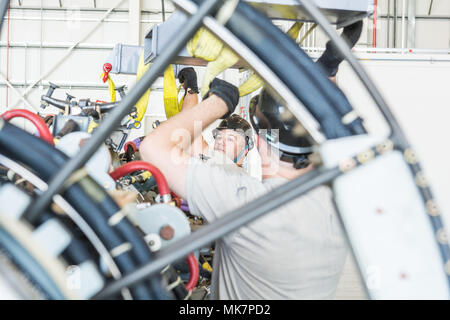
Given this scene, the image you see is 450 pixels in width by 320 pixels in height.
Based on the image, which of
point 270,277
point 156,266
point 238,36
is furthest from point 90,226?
point 270,277

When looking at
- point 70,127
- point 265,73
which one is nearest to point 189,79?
point 70,127

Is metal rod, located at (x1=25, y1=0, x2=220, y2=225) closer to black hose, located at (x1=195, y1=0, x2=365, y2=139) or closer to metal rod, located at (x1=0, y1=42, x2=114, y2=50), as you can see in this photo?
black hose, located at (x1=195, y1=0, x2=365, y2=139)

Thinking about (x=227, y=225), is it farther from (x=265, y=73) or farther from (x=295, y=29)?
(x=295, y=29)

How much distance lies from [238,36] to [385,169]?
26cm

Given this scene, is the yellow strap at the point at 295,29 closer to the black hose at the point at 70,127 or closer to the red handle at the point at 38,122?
the red handle at the point at 38,122

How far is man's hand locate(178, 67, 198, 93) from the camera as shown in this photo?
1419mm

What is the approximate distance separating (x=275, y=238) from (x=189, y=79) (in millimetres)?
771

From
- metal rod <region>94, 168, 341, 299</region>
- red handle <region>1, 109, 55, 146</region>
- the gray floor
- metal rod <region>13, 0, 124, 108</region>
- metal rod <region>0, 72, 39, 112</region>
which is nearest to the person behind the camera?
metal rod <region>94, 168, 341, 299</region>

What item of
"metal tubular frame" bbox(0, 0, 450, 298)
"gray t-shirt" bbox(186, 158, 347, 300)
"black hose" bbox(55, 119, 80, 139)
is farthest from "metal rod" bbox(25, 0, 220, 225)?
"black hose" bbox(55, 119, 80, 139)

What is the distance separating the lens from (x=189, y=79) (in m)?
1.49

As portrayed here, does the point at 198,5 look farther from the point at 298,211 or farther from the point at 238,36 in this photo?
the point at 298,211

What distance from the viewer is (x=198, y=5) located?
553 mm
